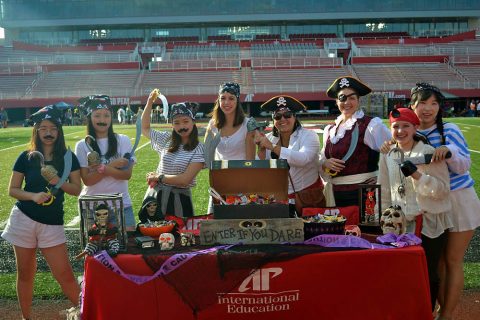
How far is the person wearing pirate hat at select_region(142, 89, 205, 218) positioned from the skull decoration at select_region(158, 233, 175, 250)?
894 millimetres

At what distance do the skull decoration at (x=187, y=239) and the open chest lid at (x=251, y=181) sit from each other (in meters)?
0.49

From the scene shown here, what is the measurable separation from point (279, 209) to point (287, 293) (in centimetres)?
44

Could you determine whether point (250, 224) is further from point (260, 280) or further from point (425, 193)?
point (425, 193)

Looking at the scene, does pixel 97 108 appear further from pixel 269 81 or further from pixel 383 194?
pixel 269 81

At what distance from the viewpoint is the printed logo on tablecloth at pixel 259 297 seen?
2.71 meters

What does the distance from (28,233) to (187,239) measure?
1203 mm

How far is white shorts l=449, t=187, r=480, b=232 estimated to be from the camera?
3387 mm

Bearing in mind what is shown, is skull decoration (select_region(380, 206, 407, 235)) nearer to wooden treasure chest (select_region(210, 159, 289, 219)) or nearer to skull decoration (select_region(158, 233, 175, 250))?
wooden treasure chest (select_region(210, 159, 289, 219))

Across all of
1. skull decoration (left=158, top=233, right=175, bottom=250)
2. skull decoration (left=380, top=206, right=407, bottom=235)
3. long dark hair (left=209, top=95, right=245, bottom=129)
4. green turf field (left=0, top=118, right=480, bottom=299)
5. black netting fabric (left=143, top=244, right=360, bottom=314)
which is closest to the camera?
black netting fabric (left=143, top=244, right=360, bottom=314)

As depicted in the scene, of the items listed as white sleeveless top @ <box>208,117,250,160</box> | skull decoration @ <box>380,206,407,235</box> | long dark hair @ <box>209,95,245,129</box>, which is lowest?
skull decoration @ <box>380,206,407,235</box>

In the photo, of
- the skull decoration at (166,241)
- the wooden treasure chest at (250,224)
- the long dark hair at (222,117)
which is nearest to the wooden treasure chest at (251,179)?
the wooden treasure chest at (250,224)

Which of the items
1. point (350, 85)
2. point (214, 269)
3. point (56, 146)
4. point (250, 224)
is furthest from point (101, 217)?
point (350, 85)

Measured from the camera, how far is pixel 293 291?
2730mm

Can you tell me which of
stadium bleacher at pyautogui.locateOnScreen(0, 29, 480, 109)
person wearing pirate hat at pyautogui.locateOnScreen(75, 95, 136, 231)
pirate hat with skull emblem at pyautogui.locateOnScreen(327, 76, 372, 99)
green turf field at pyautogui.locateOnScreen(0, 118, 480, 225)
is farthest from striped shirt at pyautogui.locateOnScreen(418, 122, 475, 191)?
stadium bleacher at pyautogui.locateOnScreen(0, 29, 480, 109)
